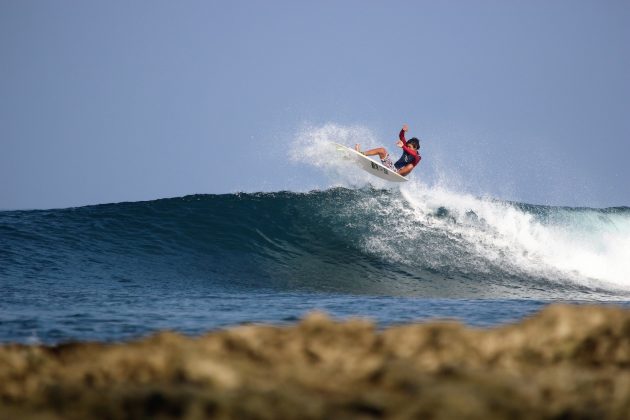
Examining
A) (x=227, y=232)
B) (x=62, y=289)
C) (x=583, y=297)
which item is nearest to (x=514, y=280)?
(x=583, y=297)

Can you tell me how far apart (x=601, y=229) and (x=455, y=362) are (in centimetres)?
2262

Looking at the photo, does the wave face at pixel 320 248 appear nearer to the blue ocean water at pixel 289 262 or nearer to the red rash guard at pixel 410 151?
the blue ocean water at pixel 289 262

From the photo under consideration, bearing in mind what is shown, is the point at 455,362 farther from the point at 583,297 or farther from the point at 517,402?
the point at 583,297

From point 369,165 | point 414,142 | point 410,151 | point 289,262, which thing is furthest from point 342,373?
point 369,165

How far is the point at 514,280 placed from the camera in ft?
53.5

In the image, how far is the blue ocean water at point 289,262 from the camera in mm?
9756

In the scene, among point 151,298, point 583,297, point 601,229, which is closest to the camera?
point 151,298

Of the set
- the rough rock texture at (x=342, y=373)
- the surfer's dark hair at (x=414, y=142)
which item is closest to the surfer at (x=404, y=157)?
the surfer's dark hair at (x=414, y=142)

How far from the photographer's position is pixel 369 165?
1878cm

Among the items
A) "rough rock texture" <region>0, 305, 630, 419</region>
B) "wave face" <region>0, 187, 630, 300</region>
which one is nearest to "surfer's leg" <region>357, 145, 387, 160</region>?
"wave face" <region>0, 187, 630, 300</region>

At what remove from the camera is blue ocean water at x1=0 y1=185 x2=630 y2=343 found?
976cm

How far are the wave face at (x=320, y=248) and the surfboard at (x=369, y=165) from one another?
0.97m

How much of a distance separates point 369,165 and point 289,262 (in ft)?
12.5

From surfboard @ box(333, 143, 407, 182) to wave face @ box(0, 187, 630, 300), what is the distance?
97 cm
